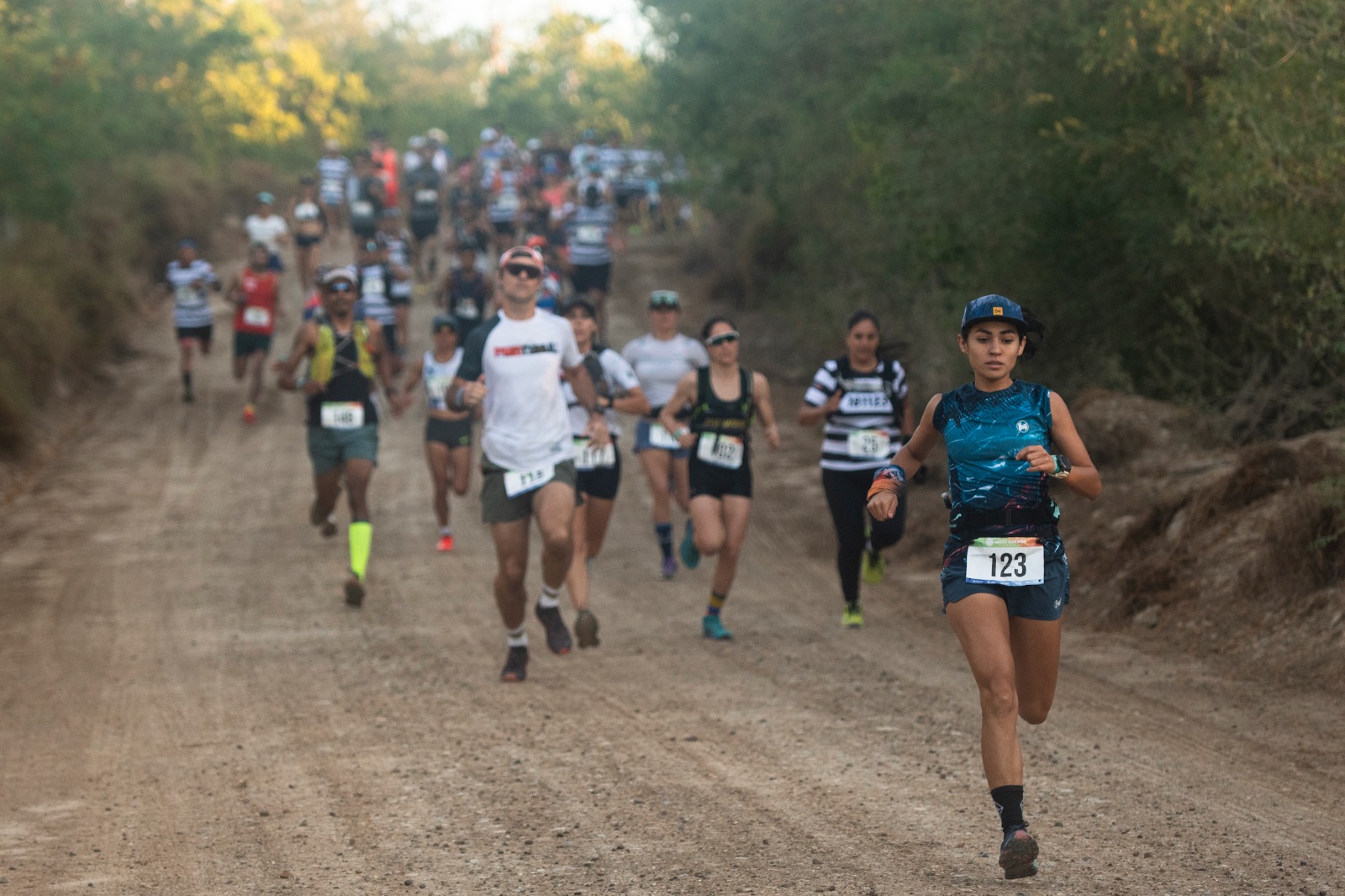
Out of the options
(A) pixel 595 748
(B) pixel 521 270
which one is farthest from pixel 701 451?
(A) pixel 595 748

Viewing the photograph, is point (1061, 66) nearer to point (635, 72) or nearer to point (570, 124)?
point (635, 72)

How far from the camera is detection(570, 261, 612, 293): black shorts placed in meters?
21.0

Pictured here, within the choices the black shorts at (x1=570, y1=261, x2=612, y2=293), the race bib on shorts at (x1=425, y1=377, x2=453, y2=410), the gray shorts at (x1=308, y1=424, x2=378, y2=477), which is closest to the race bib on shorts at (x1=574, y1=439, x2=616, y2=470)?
the gray shorts at (x1=308, y1=424, x2=378, y2=477)

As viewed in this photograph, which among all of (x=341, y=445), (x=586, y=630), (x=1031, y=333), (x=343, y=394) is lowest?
(x=586, y=630)

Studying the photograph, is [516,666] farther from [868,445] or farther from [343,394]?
[343,394]

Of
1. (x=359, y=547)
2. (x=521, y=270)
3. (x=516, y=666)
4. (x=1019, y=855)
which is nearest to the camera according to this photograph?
(x=1019, y=855)

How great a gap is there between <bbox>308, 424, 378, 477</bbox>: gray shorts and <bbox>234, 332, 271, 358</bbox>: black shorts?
903 cm

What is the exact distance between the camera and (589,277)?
2103 cm

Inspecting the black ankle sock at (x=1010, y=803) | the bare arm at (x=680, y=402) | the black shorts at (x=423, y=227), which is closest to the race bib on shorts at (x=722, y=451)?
the bare arm at (x=680, y=402)

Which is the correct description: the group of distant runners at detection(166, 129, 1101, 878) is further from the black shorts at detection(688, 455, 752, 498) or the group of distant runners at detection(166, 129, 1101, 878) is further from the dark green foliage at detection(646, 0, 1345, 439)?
the dark green foliage at detection(646, 0, 1345, 439)

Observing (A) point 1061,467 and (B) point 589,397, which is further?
(B) point 589,397

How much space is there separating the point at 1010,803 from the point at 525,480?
3.93 meters

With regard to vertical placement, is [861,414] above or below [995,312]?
below

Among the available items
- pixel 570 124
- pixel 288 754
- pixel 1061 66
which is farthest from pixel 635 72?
pixel 288 754
